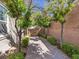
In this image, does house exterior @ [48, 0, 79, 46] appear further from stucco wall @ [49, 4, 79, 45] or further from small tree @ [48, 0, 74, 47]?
small tree @ [48, 0, 74, 47]

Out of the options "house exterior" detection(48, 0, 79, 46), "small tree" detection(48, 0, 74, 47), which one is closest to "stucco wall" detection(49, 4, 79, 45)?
"house exterior" detection(48, 0, 79, 46)

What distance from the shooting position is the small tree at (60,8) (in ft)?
47.5

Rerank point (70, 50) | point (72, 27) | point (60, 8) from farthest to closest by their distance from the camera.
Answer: point (72, 27) < point (60, 8) < point (70, 50)

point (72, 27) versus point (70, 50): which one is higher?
point (72, 27)

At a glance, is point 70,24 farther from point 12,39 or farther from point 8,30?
point 8,30

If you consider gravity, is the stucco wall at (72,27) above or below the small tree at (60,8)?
below

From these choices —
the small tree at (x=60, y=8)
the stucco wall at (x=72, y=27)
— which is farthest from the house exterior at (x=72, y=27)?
the small tree at (x=60, y=8)

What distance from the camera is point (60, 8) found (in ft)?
49.0

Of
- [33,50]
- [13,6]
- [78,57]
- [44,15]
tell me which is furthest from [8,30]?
[78,57]

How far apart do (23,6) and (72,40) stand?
19.0ft

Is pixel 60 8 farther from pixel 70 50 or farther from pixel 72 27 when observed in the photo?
pixel 70 50

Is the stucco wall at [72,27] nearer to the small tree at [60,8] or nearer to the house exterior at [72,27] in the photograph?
the house exterior at [72,27]

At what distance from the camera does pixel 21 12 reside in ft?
40.0

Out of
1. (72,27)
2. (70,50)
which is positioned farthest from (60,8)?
(70,50)
